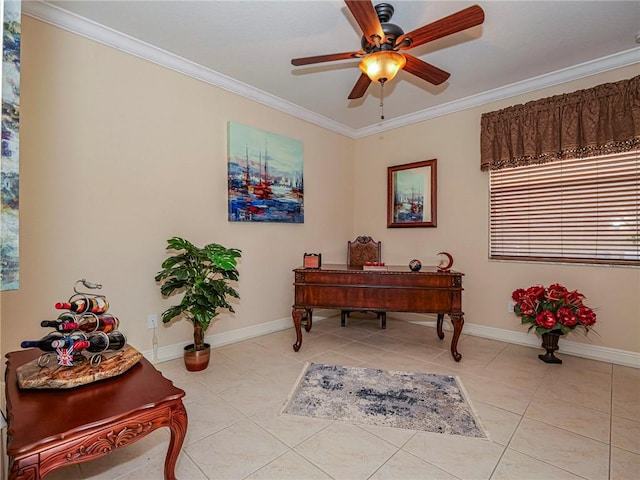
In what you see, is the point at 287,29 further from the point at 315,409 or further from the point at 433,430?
the point at 433,430

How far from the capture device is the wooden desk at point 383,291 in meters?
2.79

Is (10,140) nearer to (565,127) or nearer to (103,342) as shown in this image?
(103,342)

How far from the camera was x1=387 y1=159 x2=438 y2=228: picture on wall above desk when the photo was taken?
3922 mm

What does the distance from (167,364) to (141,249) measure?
1.03 metres

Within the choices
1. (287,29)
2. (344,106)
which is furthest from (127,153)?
(344,106)

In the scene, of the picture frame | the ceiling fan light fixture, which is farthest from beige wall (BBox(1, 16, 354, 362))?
the ceiling fan light fixture

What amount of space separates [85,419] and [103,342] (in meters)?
0.47

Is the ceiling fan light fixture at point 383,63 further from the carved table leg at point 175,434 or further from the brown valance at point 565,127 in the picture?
the carved table leg at point 175,434

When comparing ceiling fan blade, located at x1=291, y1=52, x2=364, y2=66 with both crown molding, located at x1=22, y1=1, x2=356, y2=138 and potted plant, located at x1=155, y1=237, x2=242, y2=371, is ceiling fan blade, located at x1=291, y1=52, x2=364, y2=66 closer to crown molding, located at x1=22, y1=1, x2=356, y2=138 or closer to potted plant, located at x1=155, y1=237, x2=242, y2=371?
crown molding, located at x1=22, y1=1, x2=356, y2=138

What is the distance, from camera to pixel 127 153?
259 cm

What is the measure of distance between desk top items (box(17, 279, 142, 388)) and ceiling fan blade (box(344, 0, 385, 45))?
1.97m

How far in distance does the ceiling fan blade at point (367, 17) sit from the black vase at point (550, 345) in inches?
110

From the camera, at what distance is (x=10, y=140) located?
115 centimetres

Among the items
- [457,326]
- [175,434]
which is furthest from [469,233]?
[175,434]
